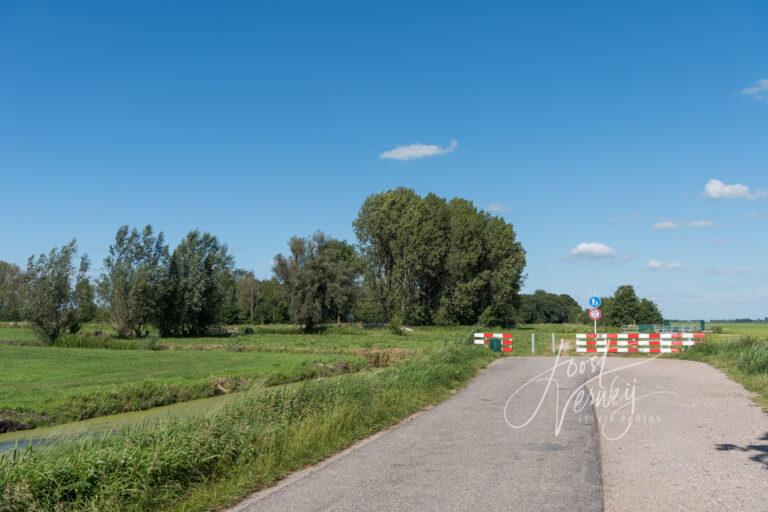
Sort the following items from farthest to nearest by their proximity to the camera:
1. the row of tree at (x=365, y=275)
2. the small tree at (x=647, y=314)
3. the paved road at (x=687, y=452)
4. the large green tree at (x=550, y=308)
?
the large green tree at (x=550, y=308), the small tree at (x=647, y=314), the row of tree at (x=365, y=275), the paved road at (x=687, y=452)

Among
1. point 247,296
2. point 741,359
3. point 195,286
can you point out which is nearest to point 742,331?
point 741,359

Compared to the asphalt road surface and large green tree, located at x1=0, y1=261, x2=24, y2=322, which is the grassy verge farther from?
large green tree, located at x1=0, y1=261, x2=24, y2=322

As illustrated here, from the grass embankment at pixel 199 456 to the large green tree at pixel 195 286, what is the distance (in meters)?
55.6

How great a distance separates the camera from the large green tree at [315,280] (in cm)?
6462

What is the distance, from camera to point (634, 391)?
1439 centimetres

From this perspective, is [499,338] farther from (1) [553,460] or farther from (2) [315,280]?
(2) [315,280]

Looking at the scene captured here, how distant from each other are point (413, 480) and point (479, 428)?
10.9 feet

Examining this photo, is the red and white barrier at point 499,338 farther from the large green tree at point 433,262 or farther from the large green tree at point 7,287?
the large green tree at point 7,287

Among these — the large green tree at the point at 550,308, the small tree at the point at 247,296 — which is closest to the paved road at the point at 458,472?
the small tree at the point at 247,296

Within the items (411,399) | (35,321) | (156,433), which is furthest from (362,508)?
(35,321)

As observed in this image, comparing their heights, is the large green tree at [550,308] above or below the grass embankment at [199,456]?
above

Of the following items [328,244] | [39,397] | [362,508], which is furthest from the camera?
[328,244]

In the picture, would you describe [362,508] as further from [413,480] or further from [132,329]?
[132,329]

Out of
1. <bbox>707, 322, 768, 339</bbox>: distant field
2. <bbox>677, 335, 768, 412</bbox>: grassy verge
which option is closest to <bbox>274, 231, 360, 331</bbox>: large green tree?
<bbox>707, 322, 768, 339</bbox>: distant field
